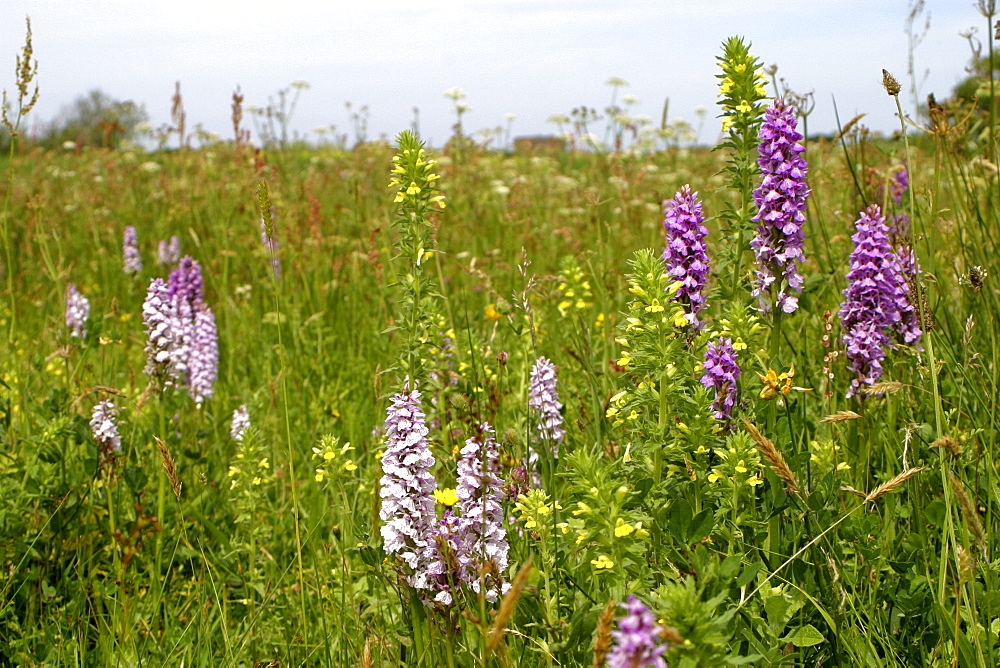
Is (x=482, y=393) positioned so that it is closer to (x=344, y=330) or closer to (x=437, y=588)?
(x=437, y=588)

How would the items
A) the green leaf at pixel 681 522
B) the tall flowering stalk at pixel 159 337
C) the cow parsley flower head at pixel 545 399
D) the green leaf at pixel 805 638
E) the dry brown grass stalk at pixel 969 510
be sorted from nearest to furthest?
1. the dry brown grass stalk at pixel 969 510
2. the green leaf at pixel 805 638
3. the green leaf at pixel 681 522
4. the cow parsley flower head at pixel 545 399
5. the tall flowering stalk at pixel 159 337

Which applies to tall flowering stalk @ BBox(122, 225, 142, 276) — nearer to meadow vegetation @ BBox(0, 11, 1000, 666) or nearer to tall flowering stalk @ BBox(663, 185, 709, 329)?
meadow vegetation @ BBox(0, 11, 1000, 666)

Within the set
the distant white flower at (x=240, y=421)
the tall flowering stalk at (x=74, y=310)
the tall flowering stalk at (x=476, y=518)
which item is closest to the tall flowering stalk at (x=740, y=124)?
the tall flowering stalk at (x=476, y=518)

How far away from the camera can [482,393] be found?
306 cm

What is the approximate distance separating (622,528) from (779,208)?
125 centimetres

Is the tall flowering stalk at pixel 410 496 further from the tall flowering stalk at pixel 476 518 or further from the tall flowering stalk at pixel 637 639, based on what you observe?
the tall flowering stalk at pixel 637 639

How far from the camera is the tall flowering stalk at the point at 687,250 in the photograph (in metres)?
2.22

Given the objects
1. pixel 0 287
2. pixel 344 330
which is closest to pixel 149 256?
pixel 0 287

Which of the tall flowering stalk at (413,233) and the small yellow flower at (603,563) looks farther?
the tall flowering stalk at (413,233)

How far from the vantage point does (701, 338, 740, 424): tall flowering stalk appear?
7.14ft

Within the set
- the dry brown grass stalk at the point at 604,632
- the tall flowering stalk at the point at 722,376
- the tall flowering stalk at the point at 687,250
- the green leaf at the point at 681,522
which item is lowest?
the green leaf at the point at 681,522

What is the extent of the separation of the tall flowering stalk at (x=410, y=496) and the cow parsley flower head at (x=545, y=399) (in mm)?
720

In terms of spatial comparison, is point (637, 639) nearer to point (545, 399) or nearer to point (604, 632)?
point (604, 632)

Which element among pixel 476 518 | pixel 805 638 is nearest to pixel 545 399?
pixel 476 518
